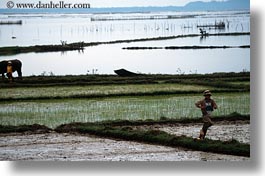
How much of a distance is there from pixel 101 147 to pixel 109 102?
384mm

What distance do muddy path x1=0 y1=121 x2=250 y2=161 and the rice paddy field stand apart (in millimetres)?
111

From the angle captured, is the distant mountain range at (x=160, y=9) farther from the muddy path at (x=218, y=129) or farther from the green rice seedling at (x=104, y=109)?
the muddy path at (x=218, y=129)

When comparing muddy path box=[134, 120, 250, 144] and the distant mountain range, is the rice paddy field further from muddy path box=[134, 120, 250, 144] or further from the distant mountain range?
the distant mountain range

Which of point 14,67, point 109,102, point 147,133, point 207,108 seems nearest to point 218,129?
point 207,108

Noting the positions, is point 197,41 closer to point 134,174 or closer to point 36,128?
point 134,174

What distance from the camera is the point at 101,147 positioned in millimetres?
4324

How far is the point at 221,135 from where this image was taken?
435cm

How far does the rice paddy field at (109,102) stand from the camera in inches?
175

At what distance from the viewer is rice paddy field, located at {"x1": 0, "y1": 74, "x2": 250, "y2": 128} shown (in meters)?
4.44

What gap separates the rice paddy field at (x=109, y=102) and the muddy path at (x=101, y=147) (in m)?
0.11

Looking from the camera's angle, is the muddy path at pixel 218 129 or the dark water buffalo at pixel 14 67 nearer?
the muddy path at pixel 218 129

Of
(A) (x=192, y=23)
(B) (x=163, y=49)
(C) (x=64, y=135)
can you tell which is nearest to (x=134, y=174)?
(C) (x=64, y=135)

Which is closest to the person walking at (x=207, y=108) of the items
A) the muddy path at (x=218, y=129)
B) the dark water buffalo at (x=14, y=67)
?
the muddy path at (x=218, y=129)

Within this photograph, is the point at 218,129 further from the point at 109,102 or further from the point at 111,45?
the point at 111,45
